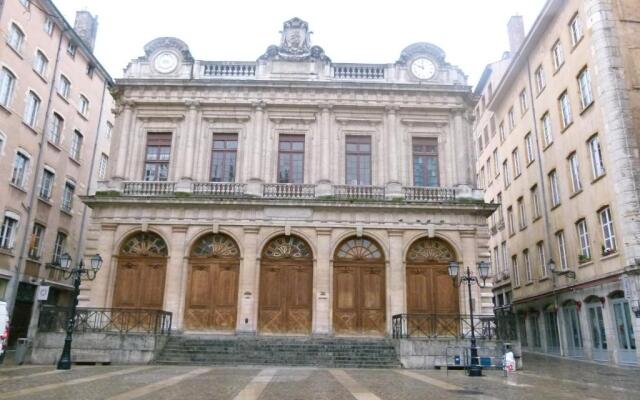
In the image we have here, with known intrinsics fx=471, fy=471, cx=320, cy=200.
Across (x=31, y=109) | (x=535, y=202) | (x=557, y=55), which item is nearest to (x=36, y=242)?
(x=31, y=109)

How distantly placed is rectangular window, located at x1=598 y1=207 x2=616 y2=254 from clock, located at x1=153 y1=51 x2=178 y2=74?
1942 centimetres

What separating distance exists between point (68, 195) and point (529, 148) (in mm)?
25891

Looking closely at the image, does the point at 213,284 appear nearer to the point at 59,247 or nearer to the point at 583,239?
the point at 59,247

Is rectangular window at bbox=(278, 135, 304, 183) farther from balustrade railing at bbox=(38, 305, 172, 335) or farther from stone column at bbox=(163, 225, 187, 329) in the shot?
balustrade railing at bbox=(38, 305, 172, 335)

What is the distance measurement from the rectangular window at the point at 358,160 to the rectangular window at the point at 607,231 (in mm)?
9344

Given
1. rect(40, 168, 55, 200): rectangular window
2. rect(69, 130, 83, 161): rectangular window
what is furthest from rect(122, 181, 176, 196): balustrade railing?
rect(69, 130, 83, 161): rectangular window

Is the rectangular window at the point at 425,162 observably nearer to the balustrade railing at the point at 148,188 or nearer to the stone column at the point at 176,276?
the stone column at the point at 176,276

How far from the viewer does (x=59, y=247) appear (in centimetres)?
2552

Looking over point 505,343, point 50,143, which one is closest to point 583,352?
point 505,343

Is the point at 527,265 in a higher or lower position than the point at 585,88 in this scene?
lower

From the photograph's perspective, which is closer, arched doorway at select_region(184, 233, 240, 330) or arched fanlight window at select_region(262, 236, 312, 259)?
arched doorway at select_region(184, 233, 240, 330)

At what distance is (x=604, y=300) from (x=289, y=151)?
14.1 meters

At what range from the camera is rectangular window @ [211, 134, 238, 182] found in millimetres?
21062

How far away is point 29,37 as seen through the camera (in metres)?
22.4
